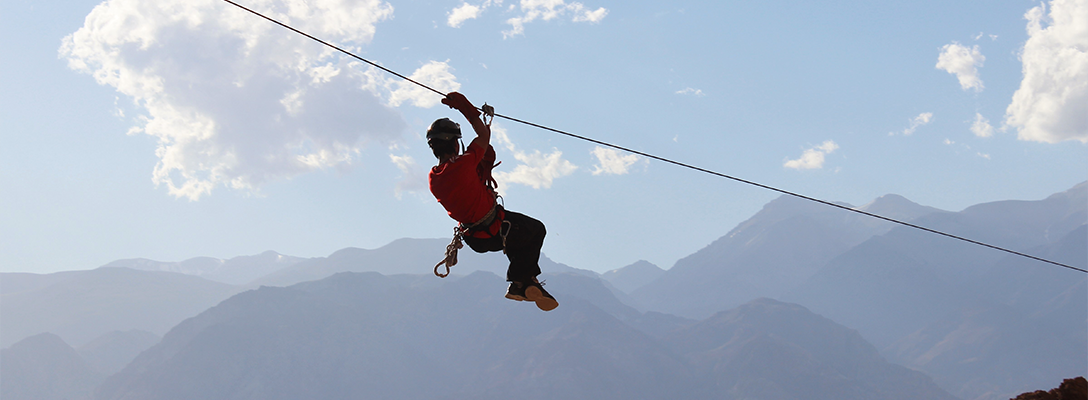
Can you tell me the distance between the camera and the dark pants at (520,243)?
9672 mm

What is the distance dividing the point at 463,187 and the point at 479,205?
0.50 metres

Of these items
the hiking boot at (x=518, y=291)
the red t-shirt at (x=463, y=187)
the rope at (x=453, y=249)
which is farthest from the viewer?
the rope at (x=453, y=249)

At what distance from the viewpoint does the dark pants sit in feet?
31.7

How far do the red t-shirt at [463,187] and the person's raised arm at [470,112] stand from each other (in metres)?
0.10

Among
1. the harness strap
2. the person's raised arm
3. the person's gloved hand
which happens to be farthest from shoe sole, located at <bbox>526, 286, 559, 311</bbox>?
the person's gloved hand

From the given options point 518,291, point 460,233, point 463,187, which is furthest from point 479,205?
point 518,291

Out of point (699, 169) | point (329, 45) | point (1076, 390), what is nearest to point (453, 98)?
point (329, 45)

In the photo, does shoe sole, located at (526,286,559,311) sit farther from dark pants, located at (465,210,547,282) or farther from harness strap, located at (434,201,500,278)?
harness strap, located at (434,201,500,278)

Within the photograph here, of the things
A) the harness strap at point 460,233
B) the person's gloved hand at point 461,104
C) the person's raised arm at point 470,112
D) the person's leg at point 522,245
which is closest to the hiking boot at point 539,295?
the person's leg at point 522,245

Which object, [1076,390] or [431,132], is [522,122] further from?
[1076,390]

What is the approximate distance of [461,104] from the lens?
8781 millimetres

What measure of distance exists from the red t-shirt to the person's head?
190 millimetres

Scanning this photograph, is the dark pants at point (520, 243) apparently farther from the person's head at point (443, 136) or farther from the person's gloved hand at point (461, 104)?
the person's gloved hand at point (461, 104)

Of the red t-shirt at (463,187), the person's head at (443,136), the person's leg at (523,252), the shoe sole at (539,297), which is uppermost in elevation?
the person's head at (443,136)
